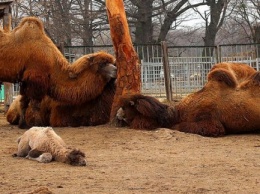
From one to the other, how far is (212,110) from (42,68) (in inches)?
125

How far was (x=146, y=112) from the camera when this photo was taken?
394 inches

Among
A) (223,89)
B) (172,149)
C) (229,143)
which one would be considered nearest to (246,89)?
(223,89)

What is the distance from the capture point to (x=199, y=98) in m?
10.1

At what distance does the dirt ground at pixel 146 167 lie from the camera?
538cm

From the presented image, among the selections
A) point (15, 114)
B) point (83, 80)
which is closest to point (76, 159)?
point (83, 80)

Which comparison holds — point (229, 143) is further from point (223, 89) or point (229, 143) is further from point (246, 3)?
point (246, 3)

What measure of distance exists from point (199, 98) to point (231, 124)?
0.70 meters

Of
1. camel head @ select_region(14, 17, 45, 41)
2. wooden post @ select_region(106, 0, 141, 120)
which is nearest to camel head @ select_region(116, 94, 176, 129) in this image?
wooden post @ select_region(106, 0, 141, 120)

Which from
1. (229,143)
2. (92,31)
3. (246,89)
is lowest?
(229,143)

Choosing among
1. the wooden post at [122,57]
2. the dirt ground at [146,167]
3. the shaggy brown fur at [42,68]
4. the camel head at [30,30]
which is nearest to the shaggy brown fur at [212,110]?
the dirt ground at [146,167]

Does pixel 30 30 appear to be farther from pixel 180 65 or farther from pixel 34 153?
pixel 180 65

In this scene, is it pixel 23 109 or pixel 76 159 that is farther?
pixel 23 109

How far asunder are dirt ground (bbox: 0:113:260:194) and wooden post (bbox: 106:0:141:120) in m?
1.52

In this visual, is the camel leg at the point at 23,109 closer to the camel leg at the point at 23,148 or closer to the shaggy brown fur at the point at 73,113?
the shaggy brown fur at the point at 73,113
